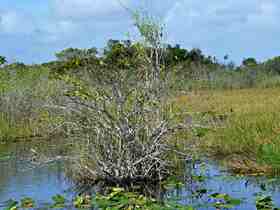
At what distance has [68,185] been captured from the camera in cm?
1145

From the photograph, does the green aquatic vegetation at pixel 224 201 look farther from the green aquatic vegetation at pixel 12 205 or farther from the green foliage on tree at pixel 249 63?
the green foliage on tree at pixel 249 63

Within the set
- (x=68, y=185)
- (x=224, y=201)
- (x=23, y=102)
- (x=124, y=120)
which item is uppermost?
(x=23, y=102)

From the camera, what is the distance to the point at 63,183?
460 inches

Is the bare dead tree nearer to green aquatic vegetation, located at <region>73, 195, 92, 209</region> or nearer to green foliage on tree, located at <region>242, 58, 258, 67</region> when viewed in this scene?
green aquatic vegetation, located at <region>73, 195, 92, 209</region>

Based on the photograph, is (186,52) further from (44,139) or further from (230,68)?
(44,139)

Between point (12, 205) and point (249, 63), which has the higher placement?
point (249, 63)

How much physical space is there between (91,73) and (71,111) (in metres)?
0.74

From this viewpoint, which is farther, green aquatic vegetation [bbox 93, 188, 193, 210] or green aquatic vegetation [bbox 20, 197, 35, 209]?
green aquatic vegetation [bbox 20, 197, 35, 209]

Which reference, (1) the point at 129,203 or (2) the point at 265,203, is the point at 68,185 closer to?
(1) the point at 129,203

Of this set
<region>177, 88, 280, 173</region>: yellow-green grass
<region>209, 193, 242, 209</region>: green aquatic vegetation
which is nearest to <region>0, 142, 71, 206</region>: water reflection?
<region>209, 193, 242, 209</region>: green aquatic vegetation

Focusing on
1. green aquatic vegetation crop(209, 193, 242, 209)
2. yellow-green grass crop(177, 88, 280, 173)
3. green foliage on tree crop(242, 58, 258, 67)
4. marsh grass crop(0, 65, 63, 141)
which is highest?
green foliage on tree crop(242, 58, 258, 67)

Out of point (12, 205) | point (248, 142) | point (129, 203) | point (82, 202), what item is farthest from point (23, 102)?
point (129, 203)

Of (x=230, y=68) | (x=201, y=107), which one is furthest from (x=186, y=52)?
(x=201, y=107)

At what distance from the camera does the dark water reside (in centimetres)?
1014
